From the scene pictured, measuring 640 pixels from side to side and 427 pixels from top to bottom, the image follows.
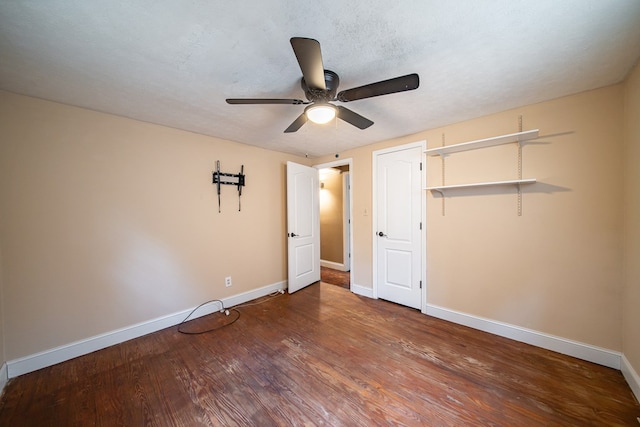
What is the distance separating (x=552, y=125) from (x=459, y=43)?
1.51 m

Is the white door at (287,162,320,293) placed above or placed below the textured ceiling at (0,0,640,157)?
below

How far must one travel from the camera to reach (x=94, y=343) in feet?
7.20

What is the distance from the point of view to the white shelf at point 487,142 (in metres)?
2.10

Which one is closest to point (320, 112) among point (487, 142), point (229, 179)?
point (487, 142)

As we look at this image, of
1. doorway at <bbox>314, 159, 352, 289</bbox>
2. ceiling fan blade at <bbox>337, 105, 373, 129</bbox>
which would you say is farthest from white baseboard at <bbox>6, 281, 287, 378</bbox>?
ceiling fan blade at <bbox>337, 105, 373, 129</bbox>

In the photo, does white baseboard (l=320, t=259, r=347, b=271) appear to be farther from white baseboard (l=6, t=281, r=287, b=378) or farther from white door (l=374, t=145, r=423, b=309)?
white baseboard (l=6, t=281, r=287, b=378)

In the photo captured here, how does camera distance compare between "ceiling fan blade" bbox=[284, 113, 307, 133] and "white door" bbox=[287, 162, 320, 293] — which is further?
"white door" bbox=[287, 162, 320, 293]

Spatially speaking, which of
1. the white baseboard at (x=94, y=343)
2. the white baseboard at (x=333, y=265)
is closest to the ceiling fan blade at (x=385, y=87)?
the white baseboard at (x=94, y=343)

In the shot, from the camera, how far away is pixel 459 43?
138 centimetres

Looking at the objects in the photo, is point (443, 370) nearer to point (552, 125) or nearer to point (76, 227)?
point (552, 125)

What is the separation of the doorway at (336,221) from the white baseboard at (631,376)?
11.6 feet

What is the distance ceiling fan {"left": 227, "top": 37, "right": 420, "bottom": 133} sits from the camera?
3.80 ft

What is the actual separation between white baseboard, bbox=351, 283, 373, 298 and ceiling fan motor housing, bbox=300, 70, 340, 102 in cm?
279

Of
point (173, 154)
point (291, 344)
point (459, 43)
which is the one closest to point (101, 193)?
point (173, 154)
